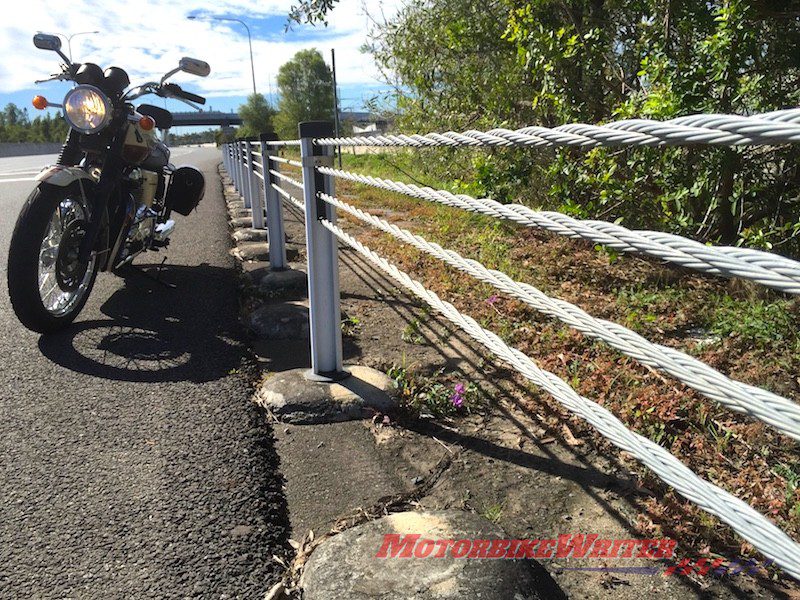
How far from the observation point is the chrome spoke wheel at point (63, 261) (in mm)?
3197

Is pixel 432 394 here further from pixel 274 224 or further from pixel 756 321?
pixel 274 224

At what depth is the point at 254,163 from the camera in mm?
6523

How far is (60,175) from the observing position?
3055mm

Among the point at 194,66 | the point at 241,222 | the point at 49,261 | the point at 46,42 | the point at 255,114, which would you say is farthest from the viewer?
the point at 255,114

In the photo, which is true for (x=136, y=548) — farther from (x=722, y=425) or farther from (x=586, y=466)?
(x=722, y=425)

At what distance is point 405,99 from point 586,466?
5075 mm

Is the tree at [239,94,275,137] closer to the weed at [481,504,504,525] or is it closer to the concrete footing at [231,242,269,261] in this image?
the concrete footing at [231,242,269,261]

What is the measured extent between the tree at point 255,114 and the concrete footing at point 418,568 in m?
68.0

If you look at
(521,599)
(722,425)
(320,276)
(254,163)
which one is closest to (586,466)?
(722,425)

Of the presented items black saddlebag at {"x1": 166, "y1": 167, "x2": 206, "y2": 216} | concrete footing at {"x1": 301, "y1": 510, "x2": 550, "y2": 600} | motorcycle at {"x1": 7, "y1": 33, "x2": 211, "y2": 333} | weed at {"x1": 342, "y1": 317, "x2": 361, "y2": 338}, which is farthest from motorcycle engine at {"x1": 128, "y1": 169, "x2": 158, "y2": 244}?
concrete footing at {"x1": 301, "y1": 510, "x2": 550, "y2": 600}

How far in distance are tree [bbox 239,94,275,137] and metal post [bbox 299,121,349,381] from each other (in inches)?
2625

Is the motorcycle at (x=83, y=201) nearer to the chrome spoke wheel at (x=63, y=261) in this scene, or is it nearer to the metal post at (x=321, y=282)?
the chrome spoke wheel at (x=63, y=261)

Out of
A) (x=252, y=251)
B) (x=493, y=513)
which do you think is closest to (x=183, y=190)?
(x=252, y=251)

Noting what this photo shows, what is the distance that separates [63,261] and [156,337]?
666 millimetres
